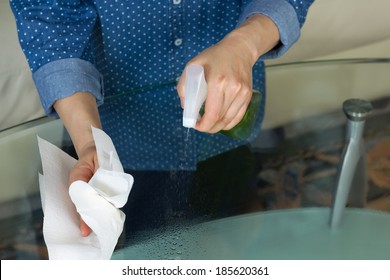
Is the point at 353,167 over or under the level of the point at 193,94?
under

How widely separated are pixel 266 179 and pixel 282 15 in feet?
0.85

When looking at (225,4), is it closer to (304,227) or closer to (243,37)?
(243,37)

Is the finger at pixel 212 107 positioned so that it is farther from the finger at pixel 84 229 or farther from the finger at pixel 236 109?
the finger at pixel 84 229

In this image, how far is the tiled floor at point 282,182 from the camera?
2.76 ft

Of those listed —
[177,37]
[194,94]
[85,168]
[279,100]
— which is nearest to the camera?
[194,94]

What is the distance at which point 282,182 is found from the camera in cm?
95

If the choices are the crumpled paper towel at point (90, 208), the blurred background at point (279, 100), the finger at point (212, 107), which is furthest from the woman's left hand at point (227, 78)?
the blurred background at point (279, 100)

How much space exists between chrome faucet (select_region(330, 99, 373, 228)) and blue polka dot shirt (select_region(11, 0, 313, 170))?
0.49ft

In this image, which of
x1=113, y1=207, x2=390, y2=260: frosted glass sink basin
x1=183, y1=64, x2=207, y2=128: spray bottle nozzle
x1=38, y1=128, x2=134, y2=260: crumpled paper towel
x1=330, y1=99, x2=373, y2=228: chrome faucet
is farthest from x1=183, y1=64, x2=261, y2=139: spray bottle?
x1=330, y1=99, x2=373, y2=228: chrome faucet

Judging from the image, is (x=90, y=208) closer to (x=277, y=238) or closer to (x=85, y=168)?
(x=85, y=168)

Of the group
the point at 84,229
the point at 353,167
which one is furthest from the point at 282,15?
the point at 84,229

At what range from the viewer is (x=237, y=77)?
2.31 feet

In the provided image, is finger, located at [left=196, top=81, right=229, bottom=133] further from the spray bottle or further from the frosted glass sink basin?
the frosted glass sink basin

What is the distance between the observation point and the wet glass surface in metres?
0.81
